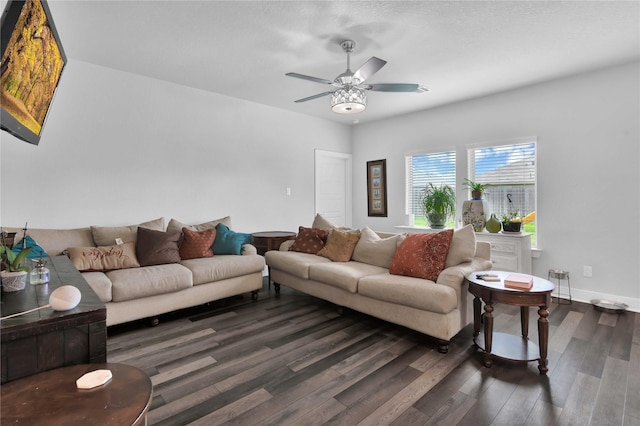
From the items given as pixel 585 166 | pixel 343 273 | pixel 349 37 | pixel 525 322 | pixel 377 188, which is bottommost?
pixel 525 322

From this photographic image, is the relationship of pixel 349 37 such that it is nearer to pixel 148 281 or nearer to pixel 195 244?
pixel 195 244

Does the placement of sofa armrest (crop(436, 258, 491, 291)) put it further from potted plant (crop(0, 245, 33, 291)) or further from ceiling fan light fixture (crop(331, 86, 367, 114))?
potted plant (crop(0, 245, 33, 291))

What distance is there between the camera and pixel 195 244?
3.80 m

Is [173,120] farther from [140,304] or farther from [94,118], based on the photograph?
[140,304]

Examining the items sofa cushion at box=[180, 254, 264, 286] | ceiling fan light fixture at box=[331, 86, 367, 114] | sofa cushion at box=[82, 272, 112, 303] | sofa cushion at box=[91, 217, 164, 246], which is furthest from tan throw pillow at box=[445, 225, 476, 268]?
sofa cushion at box=[91, 217, 164, 246]

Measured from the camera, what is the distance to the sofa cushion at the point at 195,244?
3762 mm

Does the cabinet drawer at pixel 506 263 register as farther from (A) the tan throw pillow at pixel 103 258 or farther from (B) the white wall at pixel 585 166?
(A) the tan throw pillow at pixel 103 258

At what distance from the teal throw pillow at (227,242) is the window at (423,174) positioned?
10.2 ft

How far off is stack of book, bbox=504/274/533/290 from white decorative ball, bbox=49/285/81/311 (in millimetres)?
2555

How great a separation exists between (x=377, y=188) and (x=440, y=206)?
4.57ft

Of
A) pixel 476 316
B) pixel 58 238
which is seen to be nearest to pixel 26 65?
pixel 58 238

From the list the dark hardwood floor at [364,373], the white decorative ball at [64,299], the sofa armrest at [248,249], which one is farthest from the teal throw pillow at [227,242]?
the white decorative ball at [64,299]

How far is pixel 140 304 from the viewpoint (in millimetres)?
3049

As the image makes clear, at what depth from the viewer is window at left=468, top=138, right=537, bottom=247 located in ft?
14.3
